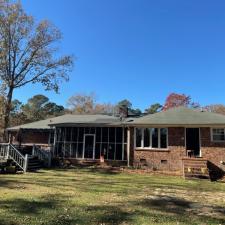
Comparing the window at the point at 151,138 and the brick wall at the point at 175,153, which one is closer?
the brick wall at the point at 175,153

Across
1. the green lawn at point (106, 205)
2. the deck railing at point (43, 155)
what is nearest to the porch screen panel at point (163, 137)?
the green lawn at point (106, 205)

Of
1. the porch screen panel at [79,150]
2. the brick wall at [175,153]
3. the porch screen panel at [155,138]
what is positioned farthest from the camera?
the porch screen panel at [79,150]

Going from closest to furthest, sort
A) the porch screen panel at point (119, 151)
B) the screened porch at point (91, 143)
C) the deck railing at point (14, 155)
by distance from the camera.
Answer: the deck railing at point (14, 155) < the porch screen panel at point (119, 151) < the screened porch at point (91, 143)

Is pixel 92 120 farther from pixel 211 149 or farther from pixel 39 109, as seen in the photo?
pixel 39 109

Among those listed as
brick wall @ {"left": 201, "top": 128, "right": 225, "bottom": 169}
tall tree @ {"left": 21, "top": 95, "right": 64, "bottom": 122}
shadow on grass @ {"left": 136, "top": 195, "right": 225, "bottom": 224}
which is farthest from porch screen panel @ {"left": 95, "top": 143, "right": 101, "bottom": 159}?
tall tree @ {"left": 21, "top": 95, "right": 64, "bottom": 122}

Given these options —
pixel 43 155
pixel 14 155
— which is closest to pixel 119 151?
pixel 43 155

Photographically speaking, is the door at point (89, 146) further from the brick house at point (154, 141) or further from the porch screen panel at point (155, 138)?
the porch screen panel at point (155, 138)

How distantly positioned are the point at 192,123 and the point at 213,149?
2149 mm

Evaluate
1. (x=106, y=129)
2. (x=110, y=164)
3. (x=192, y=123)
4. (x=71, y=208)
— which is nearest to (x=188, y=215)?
(x=71, y=208)

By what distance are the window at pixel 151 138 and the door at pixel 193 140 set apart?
58.4 inches

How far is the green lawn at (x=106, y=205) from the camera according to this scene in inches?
274

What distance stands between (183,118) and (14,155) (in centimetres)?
1157

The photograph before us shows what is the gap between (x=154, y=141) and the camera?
20344 millimetres

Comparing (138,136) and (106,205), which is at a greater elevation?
(138,136)
